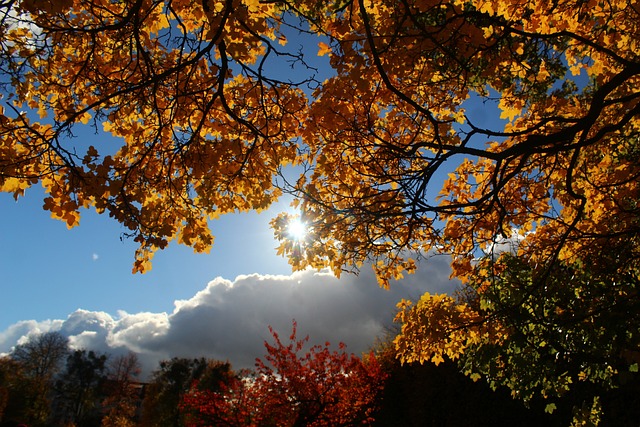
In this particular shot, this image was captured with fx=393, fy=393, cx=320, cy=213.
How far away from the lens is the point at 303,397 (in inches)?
640

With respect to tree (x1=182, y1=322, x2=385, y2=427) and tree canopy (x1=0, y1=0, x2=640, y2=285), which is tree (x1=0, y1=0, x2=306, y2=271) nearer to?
tree canopy (x1=0, y1=0, x2=640, y2=285)

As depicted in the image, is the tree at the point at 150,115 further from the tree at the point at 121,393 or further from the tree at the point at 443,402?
the tree at the point at 121,393

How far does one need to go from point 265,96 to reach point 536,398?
11.3m

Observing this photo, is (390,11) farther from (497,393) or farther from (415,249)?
(497,393)

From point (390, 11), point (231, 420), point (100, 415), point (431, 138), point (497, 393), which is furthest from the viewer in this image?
point (100, 415)

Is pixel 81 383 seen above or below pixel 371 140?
below

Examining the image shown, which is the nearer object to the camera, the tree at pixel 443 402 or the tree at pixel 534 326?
the tree at pixel 534 326

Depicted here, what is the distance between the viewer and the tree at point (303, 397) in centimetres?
1616

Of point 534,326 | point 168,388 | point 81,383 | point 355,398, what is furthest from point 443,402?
point 81,383

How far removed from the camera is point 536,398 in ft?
36.4

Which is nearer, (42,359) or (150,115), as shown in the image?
(150,115)

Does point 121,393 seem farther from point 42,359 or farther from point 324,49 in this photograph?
point 324,49

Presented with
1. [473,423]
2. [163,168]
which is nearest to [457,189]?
[163,168]

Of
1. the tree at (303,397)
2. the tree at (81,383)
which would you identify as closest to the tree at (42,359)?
the tree at (81,383)
